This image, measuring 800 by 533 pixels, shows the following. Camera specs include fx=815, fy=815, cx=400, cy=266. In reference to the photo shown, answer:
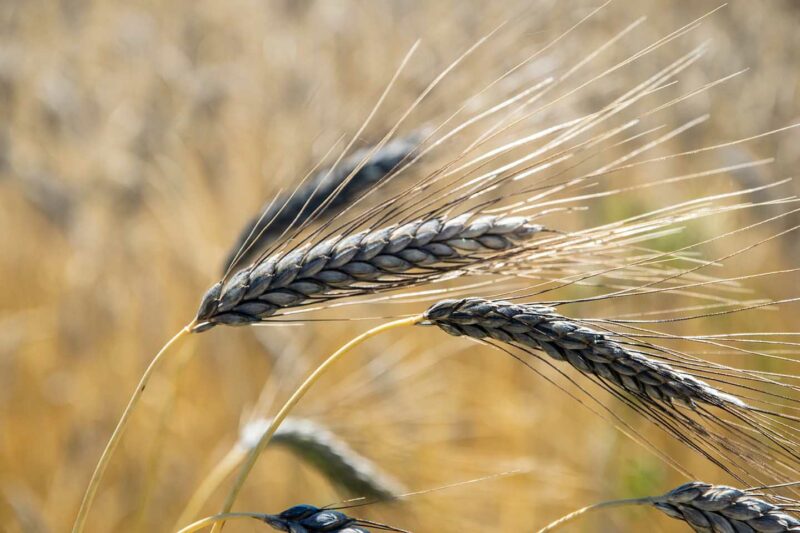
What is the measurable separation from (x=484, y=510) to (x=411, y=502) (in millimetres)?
661

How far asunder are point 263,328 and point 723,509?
1.82 m

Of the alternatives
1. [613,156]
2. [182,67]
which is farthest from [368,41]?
[613,156]

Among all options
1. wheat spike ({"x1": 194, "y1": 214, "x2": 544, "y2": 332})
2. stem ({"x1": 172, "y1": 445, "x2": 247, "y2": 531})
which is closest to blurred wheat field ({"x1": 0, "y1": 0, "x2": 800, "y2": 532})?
stem ({"x1": 172, "y1": 445, "x2": 247, "y2": 531})

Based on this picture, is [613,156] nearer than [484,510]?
No

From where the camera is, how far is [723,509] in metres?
0.60

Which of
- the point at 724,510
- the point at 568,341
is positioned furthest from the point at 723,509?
the point at 568,341

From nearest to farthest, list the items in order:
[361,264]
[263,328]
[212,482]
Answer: [361,264] → [212,482] → [263,328]

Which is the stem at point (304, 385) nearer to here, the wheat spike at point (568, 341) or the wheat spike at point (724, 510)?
the wheat spike at point (568, 341)

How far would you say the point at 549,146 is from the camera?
2.35 feet

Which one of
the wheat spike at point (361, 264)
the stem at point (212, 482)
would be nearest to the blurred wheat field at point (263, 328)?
the stem at point (212, 482)

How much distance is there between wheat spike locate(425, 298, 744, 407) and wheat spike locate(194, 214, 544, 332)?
2.4 inches

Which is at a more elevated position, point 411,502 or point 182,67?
point 182,67

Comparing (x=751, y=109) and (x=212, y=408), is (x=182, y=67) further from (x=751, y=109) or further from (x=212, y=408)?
(x=751, y=109)

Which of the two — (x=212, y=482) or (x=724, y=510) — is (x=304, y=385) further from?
(x=212, y=482)
